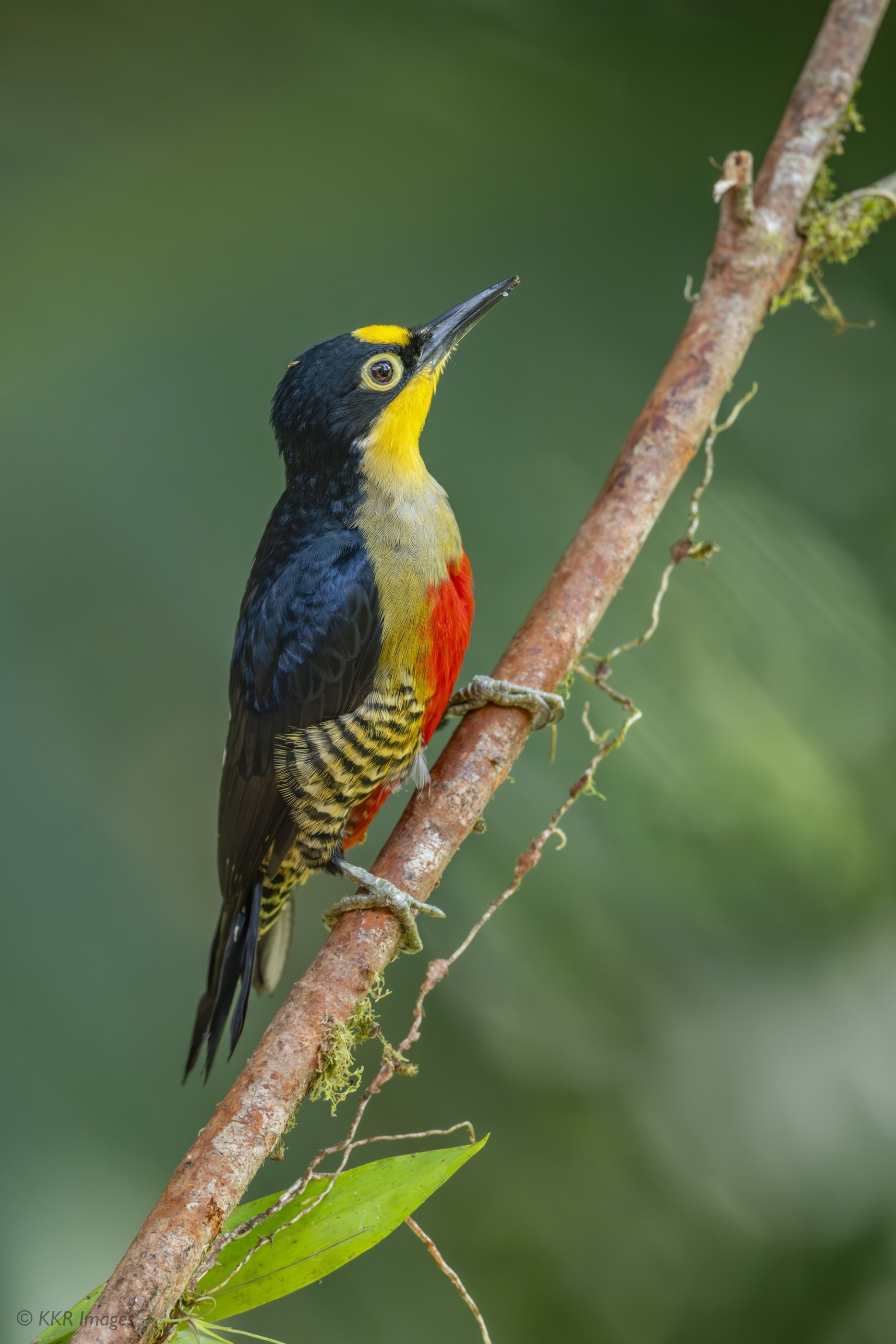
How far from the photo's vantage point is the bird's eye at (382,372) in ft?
5.42

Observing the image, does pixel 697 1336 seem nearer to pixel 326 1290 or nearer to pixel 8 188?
pixel 326 1290

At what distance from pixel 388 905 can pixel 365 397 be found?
86 cm

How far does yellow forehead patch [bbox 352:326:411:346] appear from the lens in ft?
5.46

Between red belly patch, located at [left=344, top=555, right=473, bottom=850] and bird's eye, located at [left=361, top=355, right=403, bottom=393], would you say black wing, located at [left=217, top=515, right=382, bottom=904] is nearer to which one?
red belly patch, located at [left=344, top=555, right=473, bottom=850]

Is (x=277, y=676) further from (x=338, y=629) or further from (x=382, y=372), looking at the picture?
(x=382, y=372)

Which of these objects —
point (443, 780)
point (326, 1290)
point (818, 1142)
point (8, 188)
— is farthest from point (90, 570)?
point (818, 1142)

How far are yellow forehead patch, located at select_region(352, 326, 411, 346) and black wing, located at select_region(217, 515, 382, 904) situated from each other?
33 centimetres

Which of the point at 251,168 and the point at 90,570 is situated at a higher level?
the point at 251,168

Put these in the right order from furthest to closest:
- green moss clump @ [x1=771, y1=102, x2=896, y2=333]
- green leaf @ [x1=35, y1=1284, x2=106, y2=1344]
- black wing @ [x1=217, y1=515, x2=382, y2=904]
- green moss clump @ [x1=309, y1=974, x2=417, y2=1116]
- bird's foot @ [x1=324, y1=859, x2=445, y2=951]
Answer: green moss clump @ [x1=771, y1=102, x2=896, y2=333] → black wing @ [x1=217, y1=515, x2=382, y2=904] → bird's foot @ [x1=324, y1=859, x2=445, y2=951] → green moss clump @ [x1=309, y1=974, x2=417, y2=1116] → green leaf @ [x1=35, y1=1284, x2=106, y2=1344]

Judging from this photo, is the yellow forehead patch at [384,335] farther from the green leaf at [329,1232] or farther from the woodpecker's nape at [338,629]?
the green leaf at [329,1232]

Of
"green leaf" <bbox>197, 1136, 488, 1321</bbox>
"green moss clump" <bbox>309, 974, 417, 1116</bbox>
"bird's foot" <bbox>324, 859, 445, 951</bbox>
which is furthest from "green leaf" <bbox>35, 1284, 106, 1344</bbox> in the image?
"bird's foot" <bbox>324, 859, 445, 951</bbox>

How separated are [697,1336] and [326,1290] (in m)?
0.86

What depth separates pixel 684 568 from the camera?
2.41 m

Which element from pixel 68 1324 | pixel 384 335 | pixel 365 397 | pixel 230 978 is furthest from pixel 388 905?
pixel 384 335
